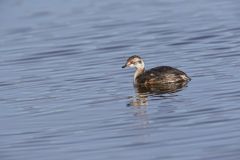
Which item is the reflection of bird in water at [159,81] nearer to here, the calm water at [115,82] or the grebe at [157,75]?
the grebe at [157,75]

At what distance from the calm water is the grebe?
26 centimetres

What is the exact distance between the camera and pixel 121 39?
28.1 metres

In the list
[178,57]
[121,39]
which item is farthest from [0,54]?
[178,57]

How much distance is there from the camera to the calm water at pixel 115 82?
14.6 metres

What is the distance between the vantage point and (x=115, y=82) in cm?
2092

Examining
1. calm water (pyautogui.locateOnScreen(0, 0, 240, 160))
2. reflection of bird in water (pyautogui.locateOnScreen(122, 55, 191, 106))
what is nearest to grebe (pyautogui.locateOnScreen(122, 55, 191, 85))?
reflection of bird in water (pyautogui.locateOnScreen(122, 55, 191, 106))

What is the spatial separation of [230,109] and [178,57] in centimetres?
723

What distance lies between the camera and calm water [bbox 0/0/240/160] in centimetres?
1463

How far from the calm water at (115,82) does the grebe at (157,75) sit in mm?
A: 264

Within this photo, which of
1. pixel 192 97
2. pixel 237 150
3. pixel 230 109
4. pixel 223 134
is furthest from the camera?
pixel 192 97

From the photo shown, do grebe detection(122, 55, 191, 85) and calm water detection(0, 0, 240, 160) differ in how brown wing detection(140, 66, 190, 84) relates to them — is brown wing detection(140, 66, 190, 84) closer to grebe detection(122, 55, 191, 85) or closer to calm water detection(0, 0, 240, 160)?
grebe detection(122, 55, 191, 85)

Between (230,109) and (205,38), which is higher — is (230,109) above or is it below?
below

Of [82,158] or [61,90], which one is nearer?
[82,158]

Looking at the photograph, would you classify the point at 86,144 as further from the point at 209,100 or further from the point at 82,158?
the point at 209,100
